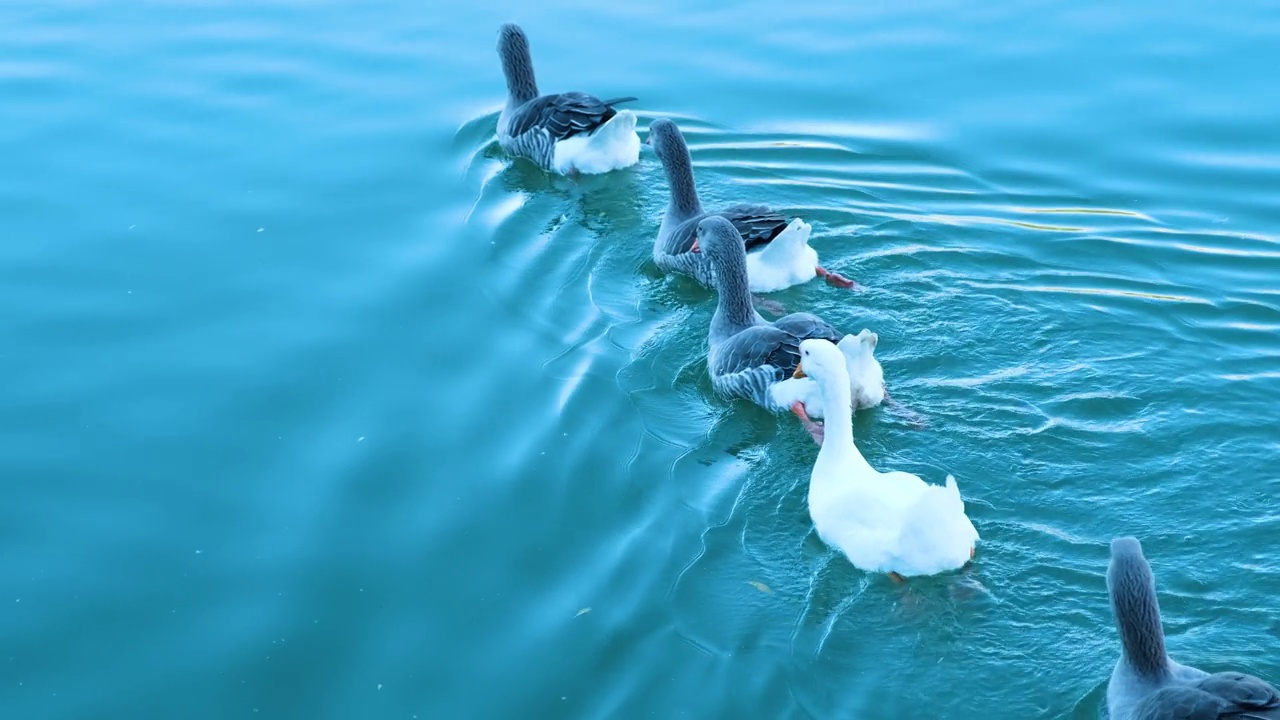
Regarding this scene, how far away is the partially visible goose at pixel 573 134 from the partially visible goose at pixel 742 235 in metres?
1.06

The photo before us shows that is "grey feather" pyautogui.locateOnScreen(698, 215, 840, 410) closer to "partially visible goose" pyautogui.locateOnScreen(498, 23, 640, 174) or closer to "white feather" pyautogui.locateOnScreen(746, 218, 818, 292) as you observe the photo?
"white feather" pyautogui.locateOnScreen(746, 218, 818, 292)

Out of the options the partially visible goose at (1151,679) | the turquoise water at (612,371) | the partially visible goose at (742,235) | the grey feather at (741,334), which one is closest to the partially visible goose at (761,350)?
the grey feather at (741,334)

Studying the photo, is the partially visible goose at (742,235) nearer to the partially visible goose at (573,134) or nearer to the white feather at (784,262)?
the white feather at (784,262)

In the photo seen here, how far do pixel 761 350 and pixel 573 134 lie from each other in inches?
184

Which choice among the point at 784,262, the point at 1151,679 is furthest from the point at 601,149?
the point at 1151,679

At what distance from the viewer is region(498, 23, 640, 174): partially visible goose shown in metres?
13.6

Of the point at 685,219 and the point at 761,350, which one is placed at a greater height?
the point at 685,219

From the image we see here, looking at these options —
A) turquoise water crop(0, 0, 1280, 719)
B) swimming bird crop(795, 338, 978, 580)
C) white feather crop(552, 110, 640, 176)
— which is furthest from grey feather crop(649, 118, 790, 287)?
swimming bird crop(795, 338, 978, 580)

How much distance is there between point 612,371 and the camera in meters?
10.4

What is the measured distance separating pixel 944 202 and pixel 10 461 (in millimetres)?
7941

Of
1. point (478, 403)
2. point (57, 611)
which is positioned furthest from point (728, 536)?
point (57, 611)

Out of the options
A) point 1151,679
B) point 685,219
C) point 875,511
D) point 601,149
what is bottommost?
point 1151,679

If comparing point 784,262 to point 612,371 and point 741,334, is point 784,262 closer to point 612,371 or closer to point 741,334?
point 741,334

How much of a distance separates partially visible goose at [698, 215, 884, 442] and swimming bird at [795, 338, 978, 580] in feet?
0.93
